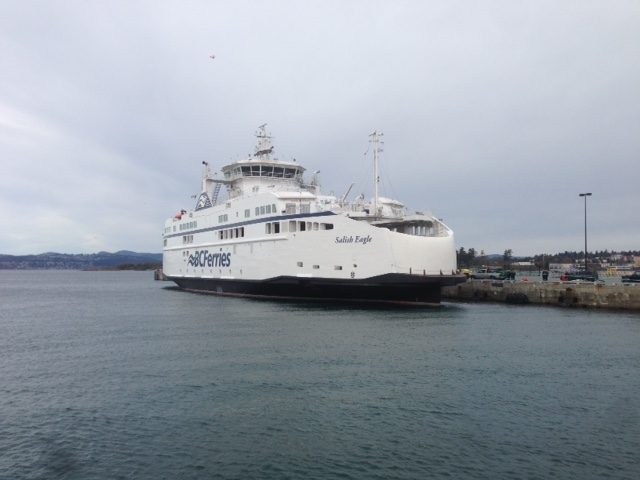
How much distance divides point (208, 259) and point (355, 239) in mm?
19577

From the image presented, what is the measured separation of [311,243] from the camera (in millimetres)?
31766

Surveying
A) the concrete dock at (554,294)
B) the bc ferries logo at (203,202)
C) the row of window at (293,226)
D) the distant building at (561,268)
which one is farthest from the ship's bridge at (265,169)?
the distant building at (561,268)

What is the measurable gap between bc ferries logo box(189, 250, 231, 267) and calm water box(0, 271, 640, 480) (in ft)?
58.2

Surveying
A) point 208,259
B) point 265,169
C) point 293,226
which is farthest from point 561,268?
point 293,226

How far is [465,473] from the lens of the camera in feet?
28.3

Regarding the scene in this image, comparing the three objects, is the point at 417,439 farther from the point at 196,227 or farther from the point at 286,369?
the point at 196,227

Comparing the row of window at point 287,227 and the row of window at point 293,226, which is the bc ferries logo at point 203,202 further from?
the row of window at point 293,226

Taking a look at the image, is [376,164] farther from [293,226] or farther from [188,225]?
[188,225]

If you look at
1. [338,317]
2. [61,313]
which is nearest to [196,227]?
[61,313]

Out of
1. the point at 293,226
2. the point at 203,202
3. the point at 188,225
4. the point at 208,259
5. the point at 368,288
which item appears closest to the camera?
the point at 368,288

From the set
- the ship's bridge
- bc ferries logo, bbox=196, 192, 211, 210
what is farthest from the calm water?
bc ferries logo, bbox=196, 192, 211, 210

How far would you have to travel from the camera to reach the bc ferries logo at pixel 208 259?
135 feet

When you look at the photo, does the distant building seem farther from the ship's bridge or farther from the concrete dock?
the ship's bridge

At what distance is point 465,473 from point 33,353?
16862 millimetres
